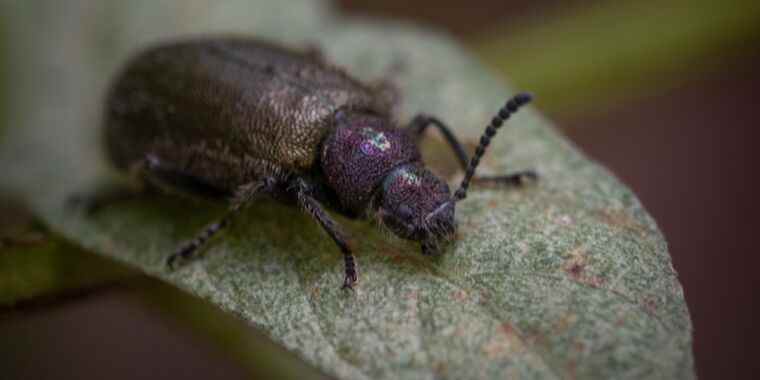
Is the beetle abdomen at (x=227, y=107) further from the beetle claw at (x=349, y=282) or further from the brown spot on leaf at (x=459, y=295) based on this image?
the brown spot on leaf at (x=459, y=295)

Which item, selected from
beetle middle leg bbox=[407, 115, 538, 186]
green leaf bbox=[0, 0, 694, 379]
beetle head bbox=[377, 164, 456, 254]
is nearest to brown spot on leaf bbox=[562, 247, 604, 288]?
green leaf bbox=[0, 0, 694, 379]

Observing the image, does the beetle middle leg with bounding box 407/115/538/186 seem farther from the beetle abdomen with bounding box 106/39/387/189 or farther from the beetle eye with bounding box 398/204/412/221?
the beetle eye with bounding box 398/204/412/221

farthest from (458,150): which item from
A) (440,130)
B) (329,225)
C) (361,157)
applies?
(329,225)

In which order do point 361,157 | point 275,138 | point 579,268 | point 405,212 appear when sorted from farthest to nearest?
1. point 275,138
2. point 361,157
3. point 405,212
4. point 579,268

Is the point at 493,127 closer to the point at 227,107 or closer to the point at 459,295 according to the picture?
the point at 459,295

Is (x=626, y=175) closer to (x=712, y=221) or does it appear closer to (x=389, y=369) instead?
(x=712, y=221)

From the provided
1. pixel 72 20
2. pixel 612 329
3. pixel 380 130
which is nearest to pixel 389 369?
pixel 612 329

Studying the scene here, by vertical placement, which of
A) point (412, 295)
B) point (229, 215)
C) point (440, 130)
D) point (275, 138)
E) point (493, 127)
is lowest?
point (229, 215)
